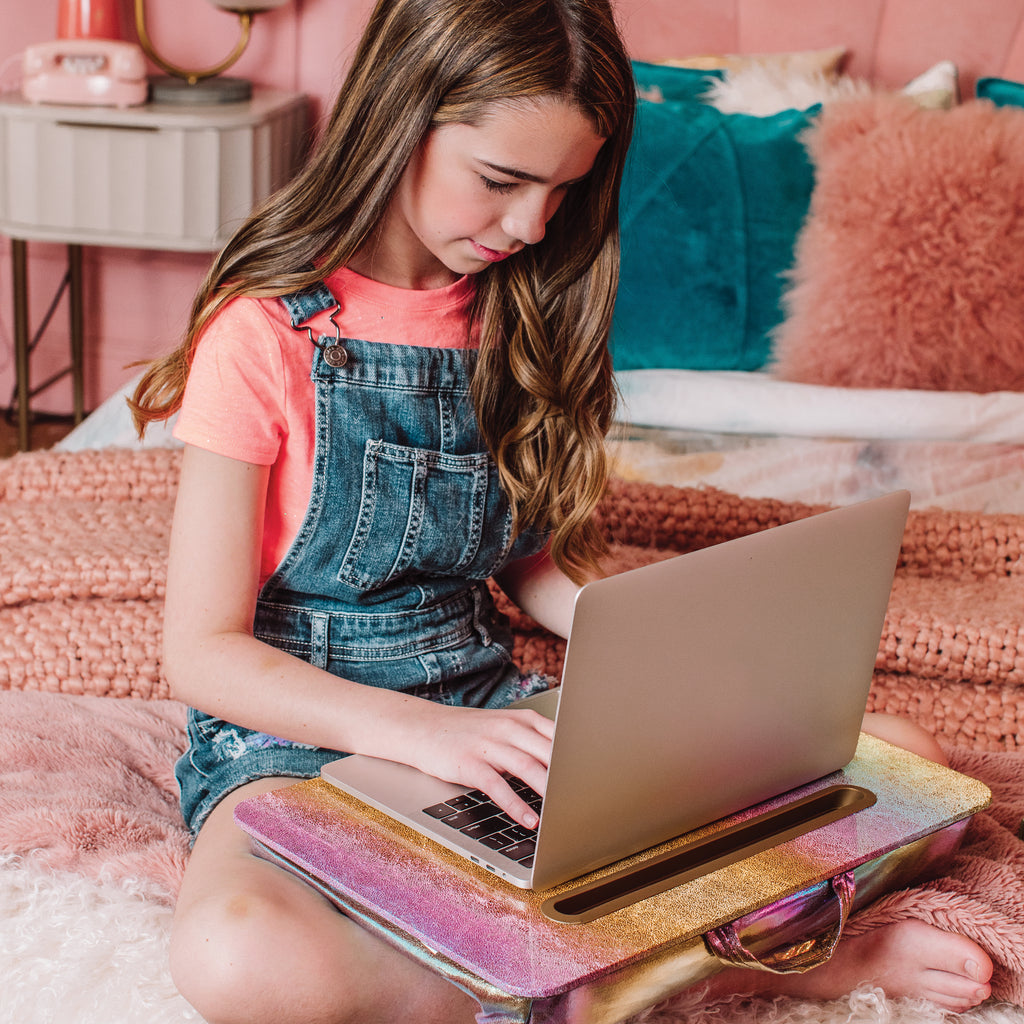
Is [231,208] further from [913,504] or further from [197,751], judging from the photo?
[197,751]

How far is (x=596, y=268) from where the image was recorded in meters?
1.12

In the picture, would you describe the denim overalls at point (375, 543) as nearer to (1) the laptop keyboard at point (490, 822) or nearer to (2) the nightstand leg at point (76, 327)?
(1) the laptop keyboard at point (490, 822)

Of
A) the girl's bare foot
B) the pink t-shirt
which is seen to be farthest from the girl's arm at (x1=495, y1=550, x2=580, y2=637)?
the girl's bare foot

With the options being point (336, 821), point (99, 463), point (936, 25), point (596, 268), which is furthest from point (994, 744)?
point (936, 25)

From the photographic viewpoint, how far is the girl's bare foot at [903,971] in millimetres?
911

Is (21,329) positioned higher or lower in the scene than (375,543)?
lower

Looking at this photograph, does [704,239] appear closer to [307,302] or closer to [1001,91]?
[1001,91]

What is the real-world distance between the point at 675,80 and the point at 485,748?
1593 millimetres

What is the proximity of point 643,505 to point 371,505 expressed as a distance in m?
0.55

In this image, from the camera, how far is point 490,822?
0.81 m

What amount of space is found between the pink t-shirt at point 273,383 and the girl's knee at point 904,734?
Result: 0.50 metres

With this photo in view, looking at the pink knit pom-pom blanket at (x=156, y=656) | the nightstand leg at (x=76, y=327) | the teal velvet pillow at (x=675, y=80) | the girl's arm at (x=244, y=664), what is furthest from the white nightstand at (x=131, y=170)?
the girl's arm at (x=244, y=664)

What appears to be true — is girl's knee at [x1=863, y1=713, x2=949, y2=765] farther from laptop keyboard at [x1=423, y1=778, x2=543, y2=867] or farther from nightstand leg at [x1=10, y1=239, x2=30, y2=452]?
nightstand leg at [x1=10, y1=239, x2=30, y2=452]

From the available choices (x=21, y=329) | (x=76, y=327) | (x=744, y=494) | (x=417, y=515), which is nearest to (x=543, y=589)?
(x=417, y=515)
